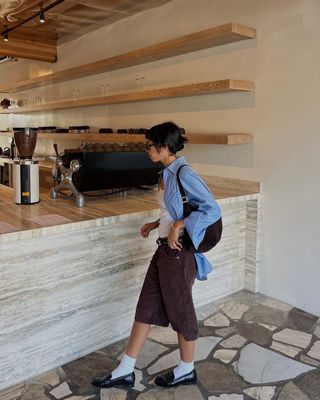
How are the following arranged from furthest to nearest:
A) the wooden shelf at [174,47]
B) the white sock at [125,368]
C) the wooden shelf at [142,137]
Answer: the wooden shelf at [142,137] → the wooden shelf at [174,47] → the white sock at [125,368]

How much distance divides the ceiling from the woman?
1955mm

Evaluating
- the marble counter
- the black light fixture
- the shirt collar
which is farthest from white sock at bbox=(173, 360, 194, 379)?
the black light fixture

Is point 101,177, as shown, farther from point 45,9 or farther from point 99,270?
point 45,9

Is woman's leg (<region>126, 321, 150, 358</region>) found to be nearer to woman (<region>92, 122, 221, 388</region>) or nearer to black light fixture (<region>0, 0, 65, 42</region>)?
woman (<region>92, 122, 221, 388</region>)

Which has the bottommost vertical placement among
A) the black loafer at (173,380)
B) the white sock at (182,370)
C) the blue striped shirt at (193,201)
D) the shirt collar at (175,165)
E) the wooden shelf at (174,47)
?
the black loafer at (173,380)

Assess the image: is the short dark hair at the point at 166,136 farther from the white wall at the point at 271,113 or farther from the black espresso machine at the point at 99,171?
the white wall at the point at 271,113

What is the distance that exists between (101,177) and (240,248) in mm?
1284

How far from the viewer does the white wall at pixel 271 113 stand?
2.60 m

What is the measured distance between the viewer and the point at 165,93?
10.7 ft

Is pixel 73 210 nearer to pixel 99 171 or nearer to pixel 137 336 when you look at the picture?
pixel 99 171

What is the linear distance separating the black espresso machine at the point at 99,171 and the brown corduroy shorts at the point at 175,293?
2.39ft

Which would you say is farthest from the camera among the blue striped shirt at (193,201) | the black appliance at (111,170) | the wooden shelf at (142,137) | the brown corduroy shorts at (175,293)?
the wooden shelf at (142,137)

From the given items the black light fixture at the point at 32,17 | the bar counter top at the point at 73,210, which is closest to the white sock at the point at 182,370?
the bar counter top at the point at 73,210

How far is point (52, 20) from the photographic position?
4.29 meters
